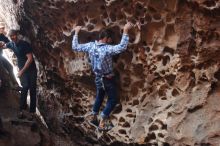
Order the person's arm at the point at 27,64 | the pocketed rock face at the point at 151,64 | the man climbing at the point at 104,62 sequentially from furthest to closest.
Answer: the person's arm at the point at 27,64
the man climbing at the point at 104,62
the pocketed rock face at the point at 151,64

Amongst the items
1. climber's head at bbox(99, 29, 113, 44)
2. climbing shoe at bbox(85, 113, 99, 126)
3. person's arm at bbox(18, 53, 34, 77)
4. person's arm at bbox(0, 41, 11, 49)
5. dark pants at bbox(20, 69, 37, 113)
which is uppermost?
climber's head at bbox(99, 29, 113, 44)

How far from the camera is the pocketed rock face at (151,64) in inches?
221

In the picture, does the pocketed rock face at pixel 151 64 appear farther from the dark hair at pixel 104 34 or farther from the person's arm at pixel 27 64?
the person's arm at pixel 27 64

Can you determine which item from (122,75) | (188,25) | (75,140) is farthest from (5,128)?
(188,25)

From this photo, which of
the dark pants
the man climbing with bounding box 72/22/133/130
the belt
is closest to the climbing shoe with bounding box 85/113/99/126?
the man climbing with bounding box 72/22/133/130

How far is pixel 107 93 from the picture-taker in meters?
6.40

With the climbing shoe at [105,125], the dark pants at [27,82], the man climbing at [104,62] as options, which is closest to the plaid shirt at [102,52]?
the man climbing at [104,62]

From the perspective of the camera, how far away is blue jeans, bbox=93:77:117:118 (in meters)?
6.27

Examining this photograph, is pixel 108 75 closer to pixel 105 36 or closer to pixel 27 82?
pixel 105 36

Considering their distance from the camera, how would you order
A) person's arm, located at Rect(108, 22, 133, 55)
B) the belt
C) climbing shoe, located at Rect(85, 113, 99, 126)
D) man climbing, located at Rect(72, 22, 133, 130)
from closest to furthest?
person's arm, located at Rect(108, 22, 133, 55) → man climbing, located at Rect(72, 22, 133, 130) → the belt → climbing shoe, located at Rect(85, 113, 99, 126)

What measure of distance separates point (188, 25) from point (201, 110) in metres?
1.12

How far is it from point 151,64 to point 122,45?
1.71ft

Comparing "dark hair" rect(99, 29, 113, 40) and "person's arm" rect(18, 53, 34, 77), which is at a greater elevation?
"dark hair" rect(99, 29, 113, 40)

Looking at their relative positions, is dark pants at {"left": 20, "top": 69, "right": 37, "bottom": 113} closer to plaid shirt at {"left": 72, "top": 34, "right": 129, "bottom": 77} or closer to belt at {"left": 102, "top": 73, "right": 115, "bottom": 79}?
plaid shirt at {"left": 72, "top": 34, "right": 129, "bottom": 77}
